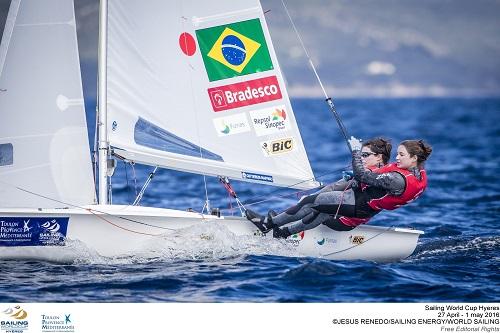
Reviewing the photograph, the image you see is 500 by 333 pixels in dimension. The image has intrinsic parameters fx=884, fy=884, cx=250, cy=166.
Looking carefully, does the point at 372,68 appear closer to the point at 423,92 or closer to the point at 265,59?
the point at 423,92

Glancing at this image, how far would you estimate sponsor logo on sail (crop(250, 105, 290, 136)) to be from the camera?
8023 mm

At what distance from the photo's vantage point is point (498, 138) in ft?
90.0

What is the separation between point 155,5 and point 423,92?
13404 cm

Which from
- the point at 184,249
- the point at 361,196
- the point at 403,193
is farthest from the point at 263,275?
the point at 403,193

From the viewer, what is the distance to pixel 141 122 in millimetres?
7930

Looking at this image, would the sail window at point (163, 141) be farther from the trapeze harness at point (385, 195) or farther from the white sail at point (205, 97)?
the trapeze harness at point (385, 195)

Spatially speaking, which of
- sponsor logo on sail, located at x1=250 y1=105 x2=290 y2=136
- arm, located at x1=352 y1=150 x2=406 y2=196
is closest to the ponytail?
arm, located at x1=352 y1=150 x2=406 y2=196

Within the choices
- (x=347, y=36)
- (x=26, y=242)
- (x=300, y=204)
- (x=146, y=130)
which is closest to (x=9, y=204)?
(x=26, y=242)

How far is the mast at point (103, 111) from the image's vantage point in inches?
302

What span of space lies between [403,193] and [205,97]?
6.46 feet

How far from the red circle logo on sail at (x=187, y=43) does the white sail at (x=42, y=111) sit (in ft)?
3.07

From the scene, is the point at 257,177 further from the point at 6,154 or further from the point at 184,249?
the point at 6,154

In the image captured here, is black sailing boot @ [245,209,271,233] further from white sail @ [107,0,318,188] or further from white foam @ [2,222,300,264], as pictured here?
white sail @ [107,0,318,188]
